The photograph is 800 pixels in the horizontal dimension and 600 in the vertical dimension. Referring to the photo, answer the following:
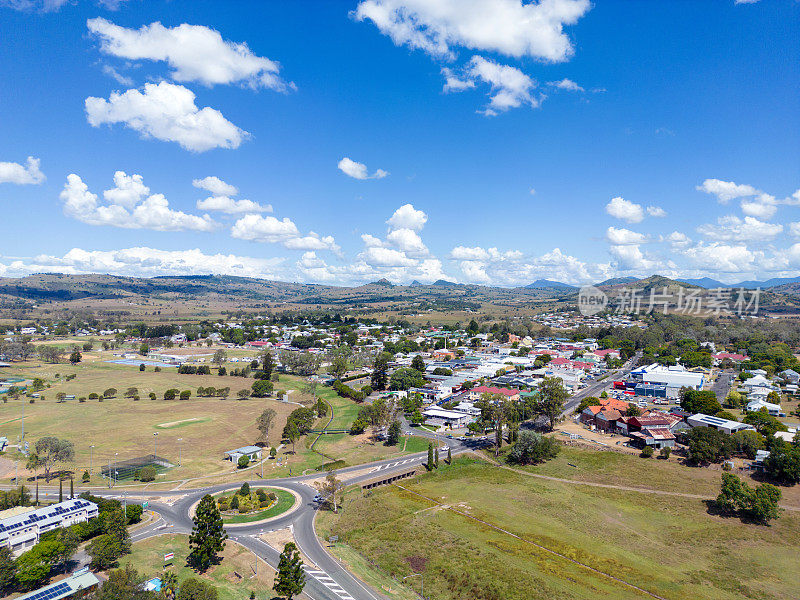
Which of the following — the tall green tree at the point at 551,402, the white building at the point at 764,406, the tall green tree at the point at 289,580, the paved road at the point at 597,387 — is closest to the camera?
the tall green tree at the point at 289,580

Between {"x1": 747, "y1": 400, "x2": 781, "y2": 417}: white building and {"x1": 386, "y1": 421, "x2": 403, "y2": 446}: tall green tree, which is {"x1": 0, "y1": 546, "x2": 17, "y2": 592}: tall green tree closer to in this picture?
{"x1": 386, "y1": 421, "x2": 403, "y2": 446}: tall green tree

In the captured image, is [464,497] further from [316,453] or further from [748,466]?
[748,466]

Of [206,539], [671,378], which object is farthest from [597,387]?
[206,539]

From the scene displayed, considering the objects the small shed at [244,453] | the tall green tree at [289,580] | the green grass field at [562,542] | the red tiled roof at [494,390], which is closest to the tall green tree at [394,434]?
the green grass field at [562,542]

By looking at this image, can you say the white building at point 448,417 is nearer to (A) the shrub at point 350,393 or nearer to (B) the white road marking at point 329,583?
(A) the shrub at point 350,393

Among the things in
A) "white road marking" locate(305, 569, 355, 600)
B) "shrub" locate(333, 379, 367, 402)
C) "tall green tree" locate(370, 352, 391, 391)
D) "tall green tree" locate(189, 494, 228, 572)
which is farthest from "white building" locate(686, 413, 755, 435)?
"tall green tree" locate(189, 494, 228, 572)
